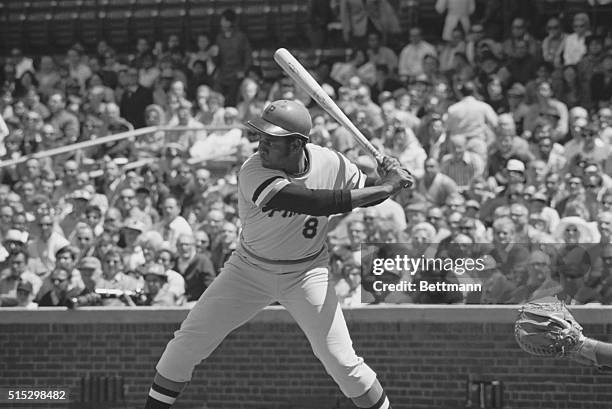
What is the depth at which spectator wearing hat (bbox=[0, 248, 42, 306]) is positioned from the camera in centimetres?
1097

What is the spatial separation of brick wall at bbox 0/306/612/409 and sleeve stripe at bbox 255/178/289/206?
10.5 feet

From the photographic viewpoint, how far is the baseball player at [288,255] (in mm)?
6652

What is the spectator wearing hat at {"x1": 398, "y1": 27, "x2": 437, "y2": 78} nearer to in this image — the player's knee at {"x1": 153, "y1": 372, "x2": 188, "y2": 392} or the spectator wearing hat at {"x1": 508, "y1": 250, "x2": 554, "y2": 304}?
the spectator wearing hat at {"x1": 508, "y1": 250, "x2": 554, "y2": 304}

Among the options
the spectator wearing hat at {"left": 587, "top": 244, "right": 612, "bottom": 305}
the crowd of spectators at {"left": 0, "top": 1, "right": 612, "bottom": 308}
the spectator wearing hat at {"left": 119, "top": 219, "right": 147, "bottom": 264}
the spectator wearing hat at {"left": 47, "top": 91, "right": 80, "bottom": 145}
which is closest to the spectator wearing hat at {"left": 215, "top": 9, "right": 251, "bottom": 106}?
the crowd of spectators at {"left": 0, "top": 1, "right": 612, "bottom": 308}

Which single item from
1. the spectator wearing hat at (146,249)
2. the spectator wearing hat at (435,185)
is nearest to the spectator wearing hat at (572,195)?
the spectator wearing hat at (435,185)

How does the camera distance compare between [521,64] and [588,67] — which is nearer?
[588,67]

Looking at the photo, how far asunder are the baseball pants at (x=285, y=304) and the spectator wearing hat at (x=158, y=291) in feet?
11.4

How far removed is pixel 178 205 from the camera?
12570 millimetres

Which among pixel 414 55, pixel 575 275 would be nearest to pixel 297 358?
pixel 575 275

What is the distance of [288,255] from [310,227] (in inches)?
7.7

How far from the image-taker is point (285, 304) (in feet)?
22.9

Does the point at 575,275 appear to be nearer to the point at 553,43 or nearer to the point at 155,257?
the point at 155,257

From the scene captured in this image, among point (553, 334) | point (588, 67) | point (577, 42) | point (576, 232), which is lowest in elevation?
point (553, 334)

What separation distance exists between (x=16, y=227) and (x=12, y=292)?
5.21 ft
